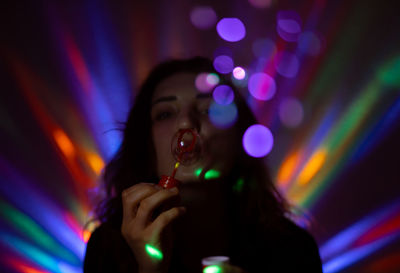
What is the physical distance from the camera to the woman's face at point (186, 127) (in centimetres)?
88

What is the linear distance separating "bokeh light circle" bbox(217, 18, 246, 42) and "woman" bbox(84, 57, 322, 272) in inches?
7.0

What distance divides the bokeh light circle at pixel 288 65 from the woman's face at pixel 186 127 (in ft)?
1.45

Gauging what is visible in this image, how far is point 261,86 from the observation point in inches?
51.1

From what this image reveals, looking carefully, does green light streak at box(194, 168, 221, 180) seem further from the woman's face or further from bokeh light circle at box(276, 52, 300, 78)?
bokeh light circle at box(276, 52, 300, 78)

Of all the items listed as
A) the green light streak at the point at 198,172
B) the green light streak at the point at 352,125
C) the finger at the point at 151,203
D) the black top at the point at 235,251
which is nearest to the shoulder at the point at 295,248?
the black top at the point at 235,251

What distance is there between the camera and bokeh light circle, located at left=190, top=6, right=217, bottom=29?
1.23 m

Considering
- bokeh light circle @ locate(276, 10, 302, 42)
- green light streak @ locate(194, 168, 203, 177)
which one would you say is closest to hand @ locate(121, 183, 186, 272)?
green light streak @ locate(194, 168, 203, 177)

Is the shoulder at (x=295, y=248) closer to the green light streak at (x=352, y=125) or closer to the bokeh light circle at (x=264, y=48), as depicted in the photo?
the green light streak at (x=352, y=125)

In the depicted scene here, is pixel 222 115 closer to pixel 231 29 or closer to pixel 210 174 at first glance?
pixel 210 174

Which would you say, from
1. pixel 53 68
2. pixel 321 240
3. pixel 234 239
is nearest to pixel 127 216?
pixel 234 239

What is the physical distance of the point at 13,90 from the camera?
1.15 meters

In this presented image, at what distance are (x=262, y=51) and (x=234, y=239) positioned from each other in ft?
2.46

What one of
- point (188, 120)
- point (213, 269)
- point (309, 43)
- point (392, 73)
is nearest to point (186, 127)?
point (188, 120)

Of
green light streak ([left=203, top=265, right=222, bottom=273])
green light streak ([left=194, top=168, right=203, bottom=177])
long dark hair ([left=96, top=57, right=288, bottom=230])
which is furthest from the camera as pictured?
long dark hair ([left=96, top=57, right=288, bottom=230])
